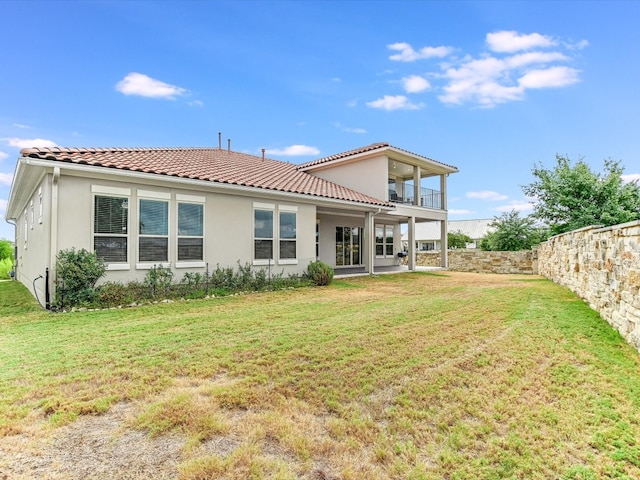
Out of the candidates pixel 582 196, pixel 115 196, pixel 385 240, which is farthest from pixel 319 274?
pixel 582 196

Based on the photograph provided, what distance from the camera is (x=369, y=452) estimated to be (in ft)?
9.14

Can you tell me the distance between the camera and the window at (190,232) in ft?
34.8

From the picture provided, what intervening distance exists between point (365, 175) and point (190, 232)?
1102cm

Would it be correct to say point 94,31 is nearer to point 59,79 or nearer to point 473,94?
point 59,79

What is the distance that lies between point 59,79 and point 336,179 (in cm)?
1327

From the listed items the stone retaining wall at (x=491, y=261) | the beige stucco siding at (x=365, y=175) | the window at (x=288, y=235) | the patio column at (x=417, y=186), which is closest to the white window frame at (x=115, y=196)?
the window at (x=288, y=235)

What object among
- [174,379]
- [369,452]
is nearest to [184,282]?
[174,379]

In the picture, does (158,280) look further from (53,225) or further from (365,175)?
(365,175)

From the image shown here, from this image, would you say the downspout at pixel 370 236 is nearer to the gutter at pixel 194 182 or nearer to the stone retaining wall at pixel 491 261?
the gutter at pixel 194 182

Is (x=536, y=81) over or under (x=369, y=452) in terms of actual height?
over

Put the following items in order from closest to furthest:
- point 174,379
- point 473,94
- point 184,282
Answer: point 174,379
point 184,282
point 473,94

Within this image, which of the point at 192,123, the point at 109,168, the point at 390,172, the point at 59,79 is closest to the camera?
the point at 109,168

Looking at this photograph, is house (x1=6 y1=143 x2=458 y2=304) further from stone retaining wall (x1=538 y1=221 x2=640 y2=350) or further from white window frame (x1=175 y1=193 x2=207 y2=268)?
stone retaining wall (x1=538 y1=221 x2=640 y2=350)

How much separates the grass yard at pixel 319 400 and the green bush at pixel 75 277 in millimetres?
1594
